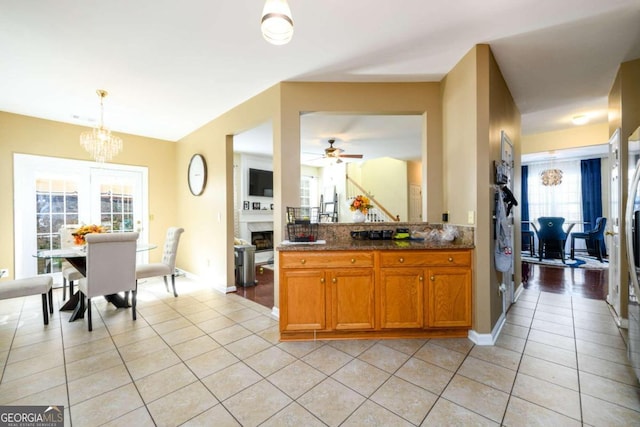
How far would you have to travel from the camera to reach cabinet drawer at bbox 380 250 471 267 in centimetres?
239

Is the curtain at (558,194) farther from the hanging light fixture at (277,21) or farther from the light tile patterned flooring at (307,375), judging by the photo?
the hanging light fixture at (277,21)

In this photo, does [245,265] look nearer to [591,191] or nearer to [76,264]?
[76,264]

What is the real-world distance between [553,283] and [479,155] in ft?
11.3

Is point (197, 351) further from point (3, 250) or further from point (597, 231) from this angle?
point (597, 231)

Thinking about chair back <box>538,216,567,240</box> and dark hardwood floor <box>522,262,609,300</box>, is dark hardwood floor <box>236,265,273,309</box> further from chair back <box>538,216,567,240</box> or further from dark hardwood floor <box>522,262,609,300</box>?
chair back <box>538,216,567,240</box>

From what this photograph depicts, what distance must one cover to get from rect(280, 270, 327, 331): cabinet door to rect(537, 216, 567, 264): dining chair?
20.3ft

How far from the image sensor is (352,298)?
241 centimetres

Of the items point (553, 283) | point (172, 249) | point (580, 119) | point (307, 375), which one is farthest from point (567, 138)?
point (172, 249)

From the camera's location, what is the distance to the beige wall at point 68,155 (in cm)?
379

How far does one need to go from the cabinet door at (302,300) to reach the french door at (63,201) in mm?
2883

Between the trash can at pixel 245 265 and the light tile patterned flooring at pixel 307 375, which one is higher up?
the trash can at pixel 245 265

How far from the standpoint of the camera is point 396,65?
2654 millimetres

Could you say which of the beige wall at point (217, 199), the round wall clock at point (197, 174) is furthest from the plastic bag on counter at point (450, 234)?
the round wall clock at point (197, 174)

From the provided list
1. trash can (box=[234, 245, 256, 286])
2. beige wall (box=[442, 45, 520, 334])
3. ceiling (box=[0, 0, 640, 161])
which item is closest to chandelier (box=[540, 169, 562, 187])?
ceiling (box=[0, 0, 640, 161])
